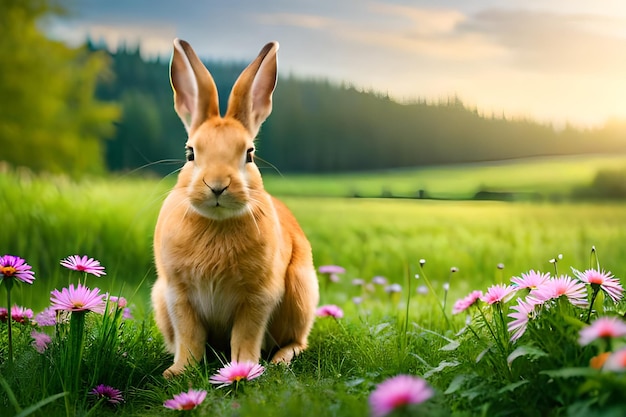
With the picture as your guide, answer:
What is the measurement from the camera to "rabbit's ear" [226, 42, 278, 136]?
351 cm

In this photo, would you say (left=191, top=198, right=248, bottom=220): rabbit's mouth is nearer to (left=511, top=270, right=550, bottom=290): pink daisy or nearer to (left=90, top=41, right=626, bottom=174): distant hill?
(left=511, top=270, right=550, bottom=290): pink daisy

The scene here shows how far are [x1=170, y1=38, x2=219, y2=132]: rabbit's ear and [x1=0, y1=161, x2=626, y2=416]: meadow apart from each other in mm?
418

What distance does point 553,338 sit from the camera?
8.32 feet

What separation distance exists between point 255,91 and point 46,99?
12.2 meters

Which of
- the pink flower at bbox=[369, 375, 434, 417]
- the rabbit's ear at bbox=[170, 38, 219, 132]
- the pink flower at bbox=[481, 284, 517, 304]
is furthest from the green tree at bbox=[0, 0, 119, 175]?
the pink flower at bbox=[369, 375, 434, 417]

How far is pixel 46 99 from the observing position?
14.7m

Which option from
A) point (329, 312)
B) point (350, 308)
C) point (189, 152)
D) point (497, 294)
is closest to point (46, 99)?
point (350, 308)

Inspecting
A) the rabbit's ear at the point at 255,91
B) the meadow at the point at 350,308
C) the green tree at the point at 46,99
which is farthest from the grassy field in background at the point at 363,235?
the green tree at the point at 46,99

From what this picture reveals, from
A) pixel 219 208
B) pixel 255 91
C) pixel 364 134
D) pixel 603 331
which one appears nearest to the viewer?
pixel 603 331

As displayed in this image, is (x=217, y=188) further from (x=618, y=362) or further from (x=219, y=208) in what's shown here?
(x=618, y=362)

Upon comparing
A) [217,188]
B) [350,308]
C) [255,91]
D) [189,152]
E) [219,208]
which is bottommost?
[350,308]

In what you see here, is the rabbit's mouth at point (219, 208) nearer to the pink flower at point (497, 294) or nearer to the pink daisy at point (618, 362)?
the pink flower at point (497, 294)

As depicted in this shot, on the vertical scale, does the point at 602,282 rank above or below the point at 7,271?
above

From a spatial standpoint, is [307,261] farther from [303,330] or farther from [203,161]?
[203,161]
